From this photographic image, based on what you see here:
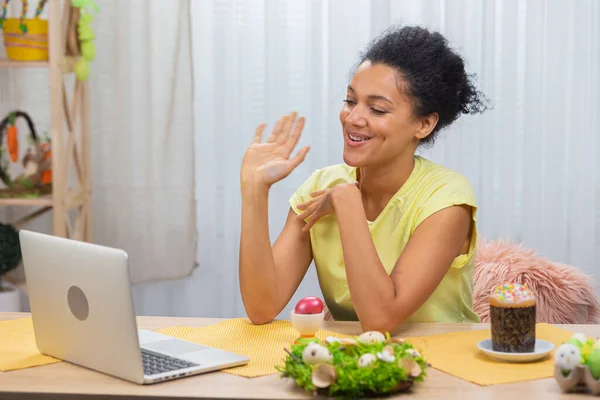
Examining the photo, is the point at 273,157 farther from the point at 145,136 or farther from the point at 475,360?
the point at 145,136

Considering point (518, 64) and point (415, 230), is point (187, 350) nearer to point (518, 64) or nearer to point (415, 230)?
point (415, 230)

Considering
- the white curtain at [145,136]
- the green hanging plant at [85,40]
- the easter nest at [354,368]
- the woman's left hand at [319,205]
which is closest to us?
the easter nest at [354,368]

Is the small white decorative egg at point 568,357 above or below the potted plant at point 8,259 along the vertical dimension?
above

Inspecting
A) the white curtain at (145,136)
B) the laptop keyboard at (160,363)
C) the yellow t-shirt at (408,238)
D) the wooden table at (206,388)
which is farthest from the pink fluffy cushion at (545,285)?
the white curtain at (145,136)

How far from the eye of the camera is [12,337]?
178 cm

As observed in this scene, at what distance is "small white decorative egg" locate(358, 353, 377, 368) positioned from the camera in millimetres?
1372

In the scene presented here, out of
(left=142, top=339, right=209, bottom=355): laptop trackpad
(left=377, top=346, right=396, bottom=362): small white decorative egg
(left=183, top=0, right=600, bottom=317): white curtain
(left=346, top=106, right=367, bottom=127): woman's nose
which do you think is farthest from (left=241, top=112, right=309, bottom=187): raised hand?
(left=183, top=0, right=600, bottom=317): white curtain

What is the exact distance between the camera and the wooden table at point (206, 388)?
139cm

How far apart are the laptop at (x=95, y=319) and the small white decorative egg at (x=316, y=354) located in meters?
0.17

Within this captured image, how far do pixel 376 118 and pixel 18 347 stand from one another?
35.3 inches

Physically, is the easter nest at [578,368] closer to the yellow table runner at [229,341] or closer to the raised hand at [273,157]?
the yellow table runner at [229,341]

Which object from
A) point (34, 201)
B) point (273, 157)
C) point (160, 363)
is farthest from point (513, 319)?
point (34, 201)

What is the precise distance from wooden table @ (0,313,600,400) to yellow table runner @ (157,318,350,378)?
0.23 ft

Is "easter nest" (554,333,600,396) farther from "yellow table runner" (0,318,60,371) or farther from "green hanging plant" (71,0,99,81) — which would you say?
"green hanging plant" (71,0,99,81)
